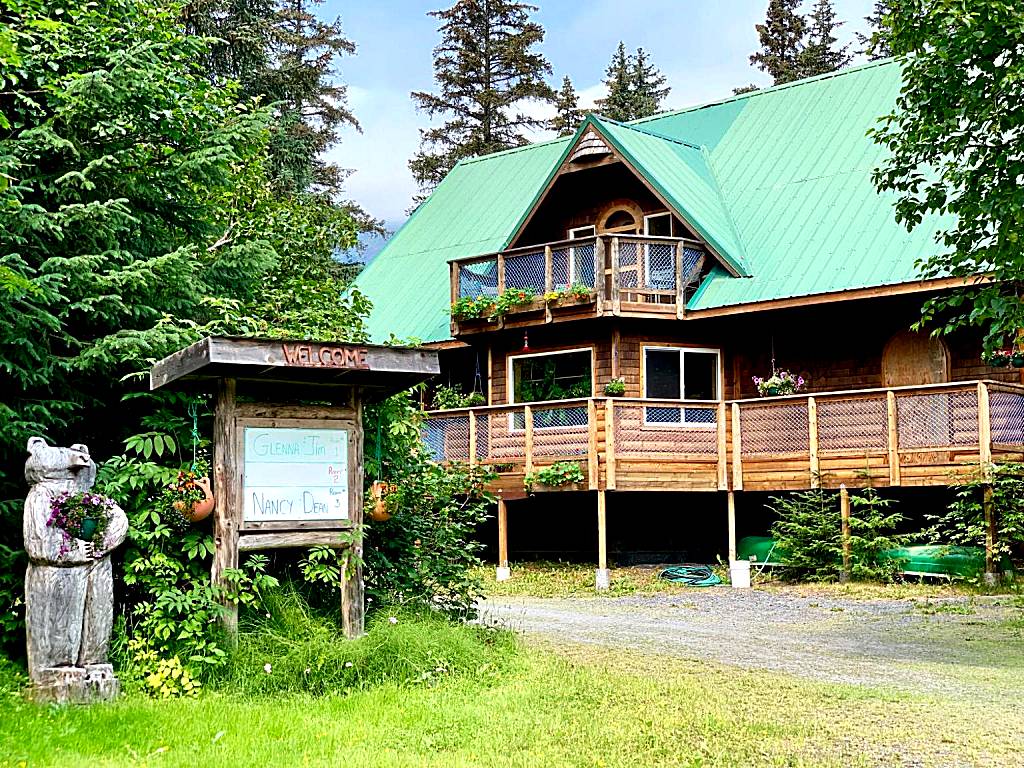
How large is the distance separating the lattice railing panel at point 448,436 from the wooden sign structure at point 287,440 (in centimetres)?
1162

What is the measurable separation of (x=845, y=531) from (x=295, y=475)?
11008 millimetres

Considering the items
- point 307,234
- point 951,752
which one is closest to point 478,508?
point 951,752

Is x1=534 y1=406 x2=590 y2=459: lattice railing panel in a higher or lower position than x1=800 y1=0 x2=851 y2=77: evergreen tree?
lower

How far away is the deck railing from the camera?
2095 centimetres

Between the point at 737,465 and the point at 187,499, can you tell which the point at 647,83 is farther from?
the point at 187,499

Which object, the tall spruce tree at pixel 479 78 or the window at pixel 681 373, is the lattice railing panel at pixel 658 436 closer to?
the window at pixel 681 373

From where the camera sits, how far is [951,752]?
23.8ft

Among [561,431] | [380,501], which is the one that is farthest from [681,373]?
[380,501]

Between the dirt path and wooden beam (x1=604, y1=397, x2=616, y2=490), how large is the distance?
2.39 meters

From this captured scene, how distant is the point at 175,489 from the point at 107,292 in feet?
7.68

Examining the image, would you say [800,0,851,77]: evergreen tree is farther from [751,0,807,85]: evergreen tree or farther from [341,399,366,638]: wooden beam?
[341,399,366,638]: wooden beam

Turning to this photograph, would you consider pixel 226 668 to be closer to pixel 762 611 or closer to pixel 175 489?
pixel 175 489

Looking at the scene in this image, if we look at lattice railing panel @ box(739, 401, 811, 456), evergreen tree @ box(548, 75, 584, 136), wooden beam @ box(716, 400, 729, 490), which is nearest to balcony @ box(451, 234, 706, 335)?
wooden beam @ box(716, 400, 729, 490)

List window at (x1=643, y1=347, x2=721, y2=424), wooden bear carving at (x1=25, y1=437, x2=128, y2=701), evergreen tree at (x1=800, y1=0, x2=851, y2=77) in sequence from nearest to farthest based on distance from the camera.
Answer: wooden bear carving at (x1=25, y1=437, x2=128, y2=701) < window at (x1=643, y1=347, x2=721, y2=424) < evergreen tree at (x1=800, y1=0, x2=851, y2=77)
